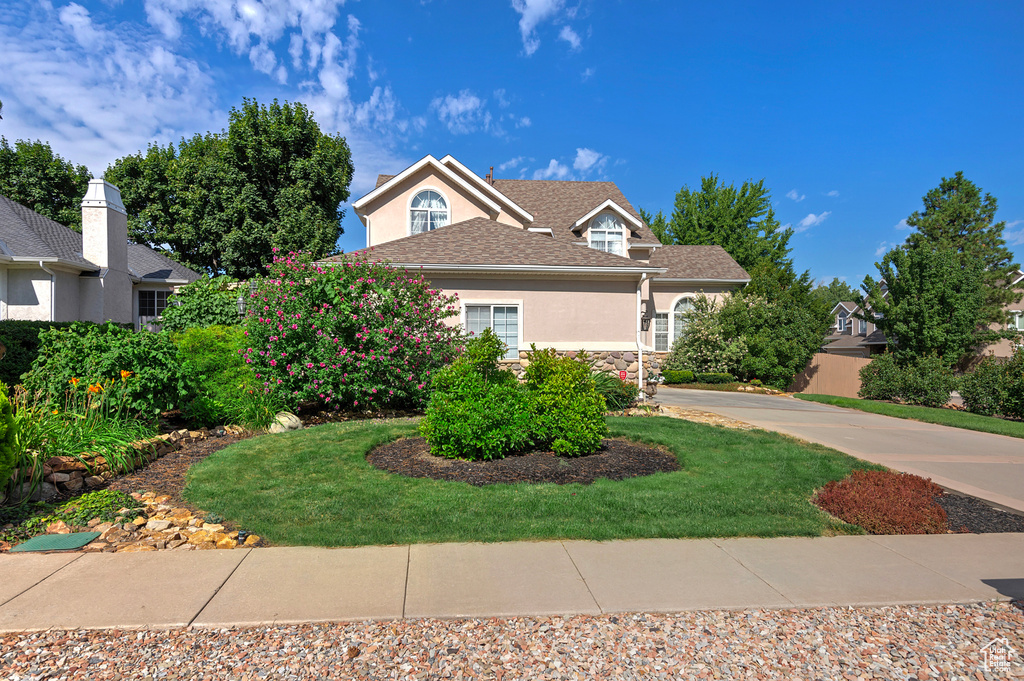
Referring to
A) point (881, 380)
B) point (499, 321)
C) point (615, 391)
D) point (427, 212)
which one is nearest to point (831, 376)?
point (881, 380)

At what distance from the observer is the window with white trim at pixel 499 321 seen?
1442cm

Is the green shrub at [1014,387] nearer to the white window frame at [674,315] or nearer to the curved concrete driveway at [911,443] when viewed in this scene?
the curved concrete driveway at [911,443]

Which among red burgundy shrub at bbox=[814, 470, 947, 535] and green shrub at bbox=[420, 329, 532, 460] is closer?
red burgundy shrub at bbox=[814, 470, 947, 535]

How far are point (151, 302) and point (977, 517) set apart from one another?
2421 cm

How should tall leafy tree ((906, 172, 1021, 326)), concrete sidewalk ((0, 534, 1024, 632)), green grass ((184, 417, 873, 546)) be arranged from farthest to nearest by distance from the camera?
1. tall leafy tree ((906, 172, 1021, 326))
2. green grass ((184, 417, 873, 546))
3. concrete sidewalk ((0, 534, 1024, 632))

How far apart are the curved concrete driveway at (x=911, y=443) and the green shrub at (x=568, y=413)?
4.48 metres

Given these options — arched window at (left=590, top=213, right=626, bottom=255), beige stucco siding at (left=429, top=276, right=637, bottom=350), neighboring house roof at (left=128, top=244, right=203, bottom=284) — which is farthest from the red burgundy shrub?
neighboring house roof at (left=128, top=244, right=203, bottom=284)

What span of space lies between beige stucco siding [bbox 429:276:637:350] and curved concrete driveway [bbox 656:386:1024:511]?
279 centimetres

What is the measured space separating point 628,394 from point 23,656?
10501mm

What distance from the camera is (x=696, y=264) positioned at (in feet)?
81.0

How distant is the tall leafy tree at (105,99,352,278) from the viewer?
2658cm

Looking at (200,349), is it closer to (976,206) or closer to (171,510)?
(171,510)

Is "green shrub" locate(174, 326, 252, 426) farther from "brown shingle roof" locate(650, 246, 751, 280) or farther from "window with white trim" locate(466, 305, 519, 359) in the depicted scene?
"brown shingle roof" locate(650, 246, 751, 280)

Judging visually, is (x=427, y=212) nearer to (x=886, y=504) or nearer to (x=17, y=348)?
(x=17, y=348)
